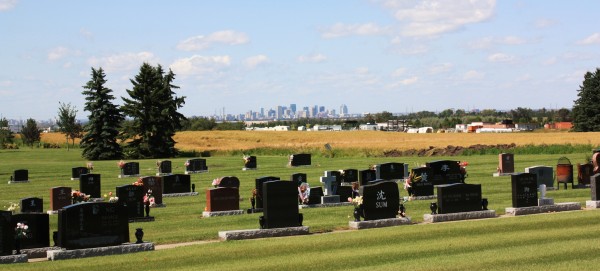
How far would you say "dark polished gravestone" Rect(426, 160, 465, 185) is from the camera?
34219mm

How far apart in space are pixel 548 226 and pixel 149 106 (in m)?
66.1

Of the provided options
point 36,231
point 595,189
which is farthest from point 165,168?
point 36,231

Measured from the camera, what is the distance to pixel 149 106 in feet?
272

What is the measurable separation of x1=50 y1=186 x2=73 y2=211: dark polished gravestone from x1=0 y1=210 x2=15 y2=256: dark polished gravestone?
11303 mm

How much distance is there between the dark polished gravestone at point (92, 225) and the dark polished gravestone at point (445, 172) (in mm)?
17615

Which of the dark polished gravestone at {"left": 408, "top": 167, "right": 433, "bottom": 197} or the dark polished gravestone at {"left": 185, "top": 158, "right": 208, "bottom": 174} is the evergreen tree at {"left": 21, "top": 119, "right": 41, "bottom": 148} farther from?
the dark polished gravestone at {"left": 408, "top": 167, "right": 433, "bottom": 197}

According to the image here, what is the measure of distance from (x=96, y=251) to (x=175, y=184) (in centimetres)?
1649

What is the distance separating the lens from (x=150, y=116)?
82.2m

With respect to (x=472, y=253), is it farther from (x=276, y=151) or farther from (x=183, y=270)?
(x=276, y=151)

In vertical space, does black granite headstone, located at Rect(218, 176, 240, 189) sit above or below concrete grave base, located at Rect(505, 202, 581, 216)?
above

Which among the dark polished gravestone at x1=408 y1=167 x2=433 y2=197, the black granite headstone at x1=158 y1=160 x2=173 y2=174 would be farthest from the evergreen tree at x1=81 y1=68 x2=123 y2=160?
the dark polished gravestone at x1=408 y1=167 x2=433 y2=197

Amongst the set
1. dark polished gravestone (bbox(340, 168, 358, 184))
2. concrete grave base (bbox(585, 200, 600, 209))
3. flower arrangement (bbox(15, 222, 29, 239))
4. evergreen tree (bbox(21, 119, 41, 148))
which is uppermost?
evergreen tree (bbox(21, 119, 41, 148))

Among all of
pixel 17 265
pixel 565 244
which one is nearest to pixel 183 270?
pixel 17 265

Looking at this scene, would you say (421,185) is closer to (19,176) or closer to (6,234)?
(6,234)
